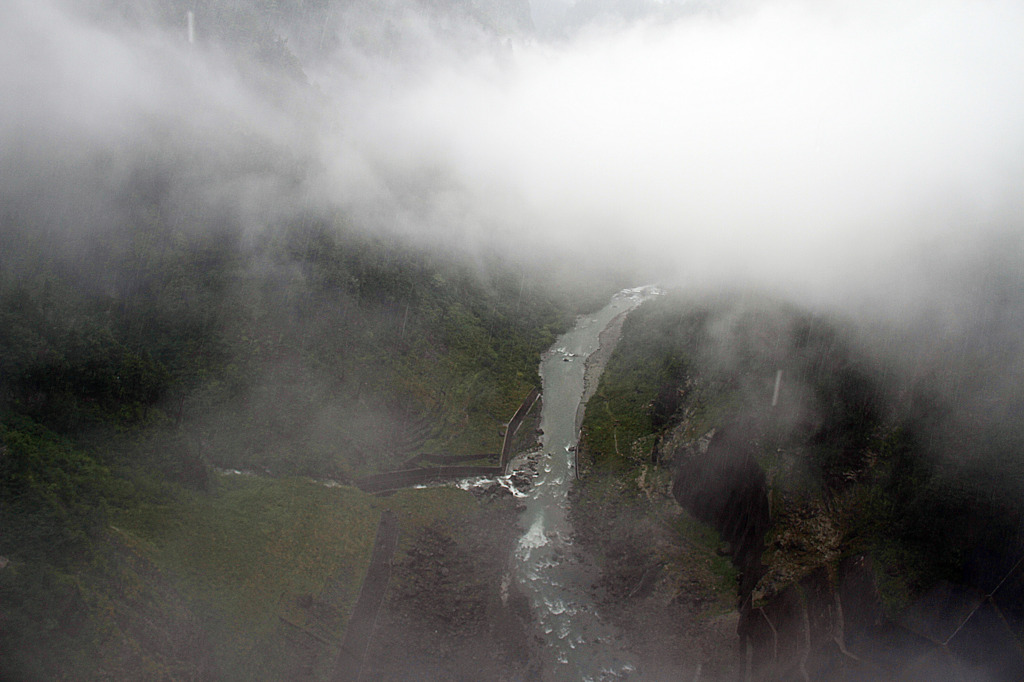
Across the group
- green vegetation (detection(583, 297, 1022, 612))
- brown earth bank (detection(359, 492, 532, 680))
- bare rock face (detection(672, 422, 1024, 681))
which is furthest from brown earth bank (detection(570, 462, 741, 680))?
brown earth bank (detection(359, 492, 532, 680))

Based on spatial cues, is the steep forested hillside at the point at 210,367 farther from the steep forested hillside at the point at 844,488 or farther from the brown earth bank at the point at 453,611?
the steep forested hillside at the point at 844,488

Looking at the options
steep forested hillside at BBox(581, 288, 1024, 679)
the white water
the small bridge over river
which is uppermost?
steep forested hillside at BBox(581, 288, 1024, 679)

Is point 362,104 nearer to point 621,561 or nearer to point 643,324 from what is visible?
point 643,324

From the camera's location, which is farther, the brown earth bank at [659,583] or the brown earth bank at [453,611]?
the brown earth bank at [659,583]

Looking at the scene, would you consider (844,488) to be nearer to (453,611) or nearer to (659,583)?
(659,583)

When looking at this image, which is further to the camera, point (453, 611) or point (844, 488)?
point (453, 611)

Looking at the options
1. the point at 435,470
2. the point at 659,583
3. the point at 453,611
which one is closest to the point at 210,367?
the point at 435,470

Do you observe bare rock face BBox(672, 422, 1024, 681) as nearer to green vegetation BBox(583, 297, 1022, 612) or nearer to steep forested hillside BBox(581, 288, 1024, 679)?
steep forested hillside BBox(581, 288, 1024, 679)

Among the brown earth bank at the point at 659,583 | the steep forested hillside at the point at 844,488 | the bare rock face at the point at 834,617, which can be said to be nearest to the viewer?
the bare rock face at the point at 834,617

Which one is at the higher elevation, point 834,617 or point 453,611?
point 834,617

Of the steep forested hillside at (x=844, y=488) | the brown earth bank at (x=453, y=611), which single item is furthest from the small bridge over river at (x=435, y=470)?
the steep forested hillside at (x=844, y=488)
